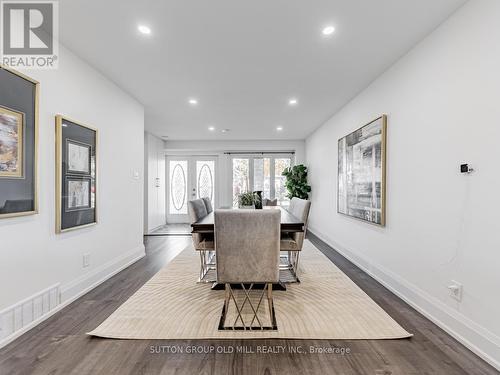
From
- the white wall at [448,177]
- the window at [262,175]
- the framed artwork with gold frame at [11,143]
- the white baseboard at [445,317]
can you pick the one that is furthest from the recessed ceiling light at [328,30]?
the window at [262,175]

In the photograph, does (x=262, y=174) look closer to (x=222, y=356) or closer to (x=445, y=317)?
(x=445, y=317)

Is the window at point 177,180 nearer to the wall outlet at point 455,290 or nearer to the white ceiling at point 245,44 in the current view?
the white ceiling at point 245,44

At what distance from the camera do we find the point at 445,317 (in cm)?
195

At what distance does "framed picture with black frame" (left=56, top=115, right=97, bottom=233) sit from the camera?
7.55ft

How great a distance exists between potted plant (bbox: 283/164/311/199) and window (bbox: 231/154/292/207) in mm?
754

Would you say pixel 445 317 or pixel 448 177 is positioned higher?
pixel 448 177

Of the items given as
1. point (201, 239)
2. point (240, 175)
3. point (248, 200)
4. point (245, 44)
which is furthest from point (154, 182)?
point (245, 44)

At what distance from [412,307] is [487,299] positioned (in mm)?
757

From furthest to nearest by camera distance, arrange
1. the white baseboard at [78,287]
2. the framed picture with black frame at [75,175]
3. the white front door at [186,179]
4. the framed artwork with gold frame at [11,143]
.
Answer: the white front door at [186,179] < the framed picture with black frame at [75,175] < the white baseboard at [78,287] < the framed artwork with gold frame at [11,143]

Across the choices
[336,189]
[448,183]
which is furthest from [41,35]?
[336,189]

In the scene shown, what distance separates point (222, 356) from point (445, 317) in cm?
174

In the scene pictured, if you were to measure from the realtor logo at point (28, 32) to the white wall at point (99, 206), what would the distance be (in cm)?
11

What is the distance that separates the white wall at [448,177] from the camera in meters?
1.63

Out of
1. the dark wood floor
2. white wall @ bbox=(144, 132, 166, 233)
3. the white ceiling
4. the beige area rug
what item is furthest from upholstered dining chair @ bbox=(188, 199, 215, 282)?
white wall @ bbox=(144, 132, 166, 233)
